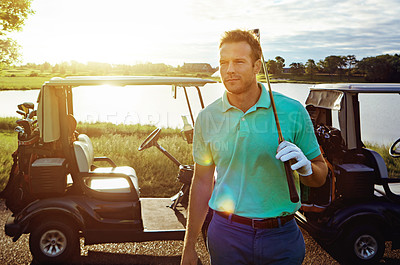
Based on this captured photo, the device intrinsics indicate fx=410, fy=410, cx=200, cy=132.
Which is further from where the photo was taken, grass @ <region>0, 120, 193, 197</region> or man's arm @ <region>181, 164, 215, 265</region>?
grass @ <region>0, 120, 193, 197</region>

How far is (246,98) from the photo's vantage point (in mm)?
2305

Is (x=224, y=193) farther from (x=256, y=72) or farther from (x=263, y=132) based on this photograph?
(x=256, y=72)

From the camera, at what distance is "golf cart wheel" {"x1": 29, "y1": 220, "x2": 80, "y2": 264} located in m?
4.60

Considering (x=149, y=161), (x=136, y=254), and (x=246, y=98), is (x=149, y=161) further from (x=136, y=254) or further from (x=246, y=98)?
(x=246, y=98)

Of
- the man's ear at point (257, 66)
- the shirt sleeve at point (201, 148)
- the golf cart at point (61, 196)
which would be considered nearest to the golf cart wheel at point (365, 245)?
the golf cart at point (61, 196)

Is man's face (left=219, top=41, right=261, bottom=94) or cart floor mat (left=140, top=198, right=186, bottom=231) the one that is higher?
man's face (left=219, top=41, right=261, bottom=94)

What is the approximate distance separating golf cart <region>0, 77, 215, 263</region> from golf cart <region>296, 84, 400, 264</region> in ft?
5.72

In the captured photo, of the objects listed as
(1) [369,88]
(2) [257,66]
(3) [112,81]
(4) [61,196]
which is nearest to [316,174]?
(2) [257,66]

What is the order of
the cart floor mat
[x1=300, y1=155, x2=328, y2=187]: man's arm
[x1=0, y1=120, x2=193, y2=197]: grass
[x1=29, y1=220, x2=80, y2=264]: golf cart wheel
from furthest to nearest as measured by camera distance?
[x1=0, y1=120, x2=193, y2=197]: grass < the cart floor mat < [x1=29, y1=220, x2=80, y2=264]: golf cart wheel < [x1=300, y1=155, x2=328, y2=187]: man's arm

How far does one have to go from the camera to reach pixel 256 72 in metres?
2.23

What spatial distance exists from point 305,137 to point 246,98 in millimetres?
390

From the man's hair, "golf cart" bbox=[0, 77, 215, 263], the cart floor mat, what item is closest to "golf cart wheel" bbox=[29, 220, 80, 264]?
"golf cart" bbox=[0, 77, 215, 263]

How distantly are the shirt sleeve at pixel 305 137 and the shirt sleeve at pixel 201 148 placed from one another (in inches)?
20.9

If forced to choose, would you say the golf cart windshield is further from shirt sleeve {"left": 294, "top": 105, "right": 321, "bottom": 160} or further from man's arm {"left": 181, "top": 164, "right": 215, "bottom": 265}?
shirt sleeve {"left": 294, "top": 105, "right": 321, "bottom": 160}
